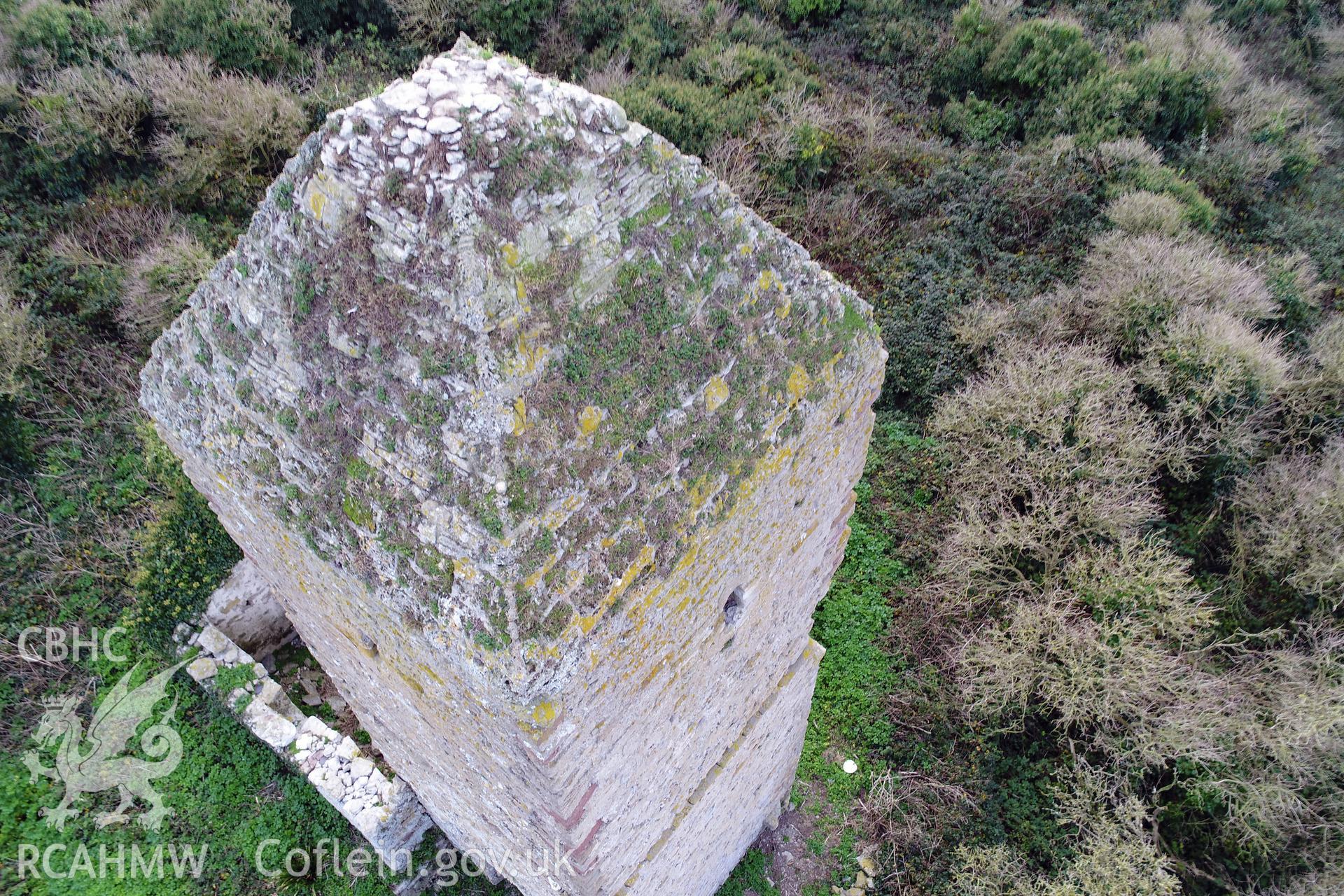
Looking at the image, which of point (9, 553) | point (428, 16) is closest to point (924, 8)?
point (428, 16)

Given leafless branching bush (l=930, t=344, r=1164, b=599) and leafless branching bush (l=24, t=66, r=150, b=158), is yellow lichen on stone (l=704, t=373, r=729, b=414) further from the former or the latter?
leafless branching bush (l=24, t=66, r=150, b=158)

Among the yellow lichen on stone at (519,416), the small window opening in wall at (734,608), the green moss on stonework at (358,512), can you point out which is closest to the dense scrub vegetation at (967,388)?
the small window opening in wall at (734,608)

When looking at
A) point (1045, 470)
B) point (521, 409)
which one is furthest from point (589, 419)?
point (1045, 470)

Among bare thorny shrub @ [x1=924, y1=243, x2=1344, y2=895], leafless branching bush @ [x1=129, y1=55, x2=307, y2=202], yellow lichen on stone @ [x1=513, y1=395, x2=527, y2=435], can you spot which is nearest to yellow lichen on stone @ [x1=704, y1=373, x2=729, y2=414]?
yellow lichen on stone @ [x1=513, y1=395, x2=527, y2=435]

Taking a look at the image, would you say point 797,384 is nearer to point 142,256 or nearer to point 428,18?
point 142,256

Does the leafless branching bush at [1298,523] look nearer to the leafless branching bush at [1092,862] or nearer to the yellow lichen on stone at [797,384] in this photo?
Answer: the leafless branching bush at [1092,862]

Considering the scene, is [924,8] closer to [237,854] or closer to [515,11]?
[515,11]
